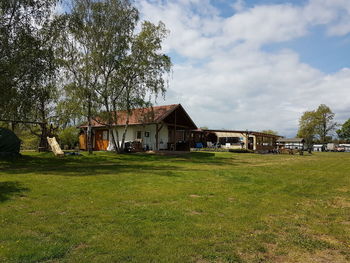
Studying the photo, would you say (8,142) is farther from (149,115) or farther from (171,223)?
(171,223)

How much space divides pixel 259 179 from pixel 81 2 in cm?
1813

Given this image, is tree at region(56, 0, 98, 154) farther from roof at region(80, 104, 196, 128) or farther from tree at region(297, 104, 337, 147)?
tree at region(297, 104, 337, 147)

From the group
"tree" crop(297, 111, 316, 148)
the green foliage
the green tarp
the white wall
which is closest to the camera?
the green tarp

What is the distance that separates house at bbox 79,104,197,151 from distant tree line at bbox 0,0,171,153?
11.1 ft

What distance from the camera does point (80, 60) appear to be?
2094 cm

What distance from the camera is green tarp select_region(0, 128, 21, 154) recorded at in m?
16.5

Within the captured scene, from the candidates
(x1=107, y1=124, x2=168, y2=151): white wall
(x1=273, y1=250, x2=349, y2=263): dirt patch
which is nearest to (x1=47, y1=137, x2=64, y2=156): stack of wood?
(x1=107, y1=124, x2=168, y2=151): white wall

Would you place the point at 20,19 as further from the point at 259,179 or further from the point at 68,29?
the point at 259,179

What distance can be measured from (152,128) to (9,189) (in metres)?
19.9

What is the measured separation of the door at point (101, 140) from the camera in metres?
30.7

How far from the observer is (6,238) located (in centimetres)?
415

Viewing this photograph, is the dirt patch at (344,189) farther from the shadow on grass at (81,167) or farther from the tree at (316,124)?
the tree at (316,124)

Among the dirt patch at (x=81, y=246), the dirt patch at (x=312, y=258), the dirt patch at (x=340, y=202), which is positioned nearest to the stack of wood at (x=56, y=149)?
the dirt patch at (x=81, y=246)

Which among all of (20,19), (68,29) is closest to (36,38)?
(20,19)
